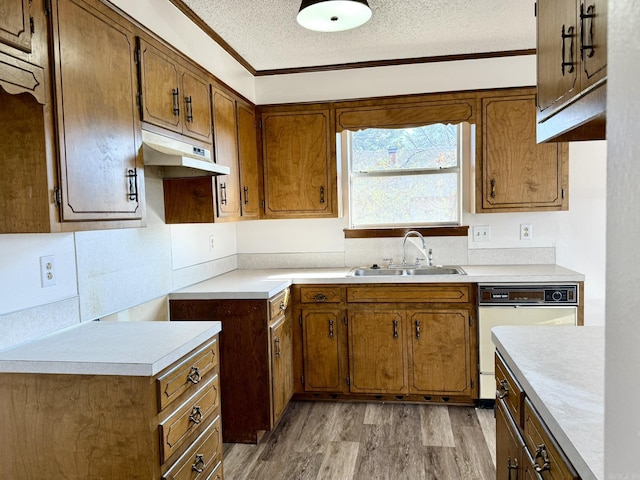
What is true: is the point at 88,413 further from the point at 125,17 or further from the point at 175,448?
the point at 125,17

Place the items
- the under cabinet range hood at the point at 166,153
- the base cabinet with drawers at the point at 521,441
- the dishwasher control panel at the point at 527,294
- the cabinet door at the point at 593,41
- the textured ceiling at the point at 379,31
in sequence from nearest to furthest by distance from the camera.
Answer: the cabinet door at the point at 593,41, the base cabinet with drawers at the point at 521,441, the under cabinet range hood at the point at 166,153, the textured ceiling at the point at 379,31, the dishwasher control panel at the point at 527,294

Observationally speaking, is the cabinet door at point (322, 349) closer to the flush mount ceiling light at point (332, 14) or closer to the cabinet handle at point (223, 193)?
the cabinet handle at point (223, 193)

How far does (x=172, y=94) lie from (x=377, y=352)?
212 centimetres

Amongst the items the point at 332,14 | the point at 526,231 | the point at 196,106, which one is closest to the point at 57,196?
the point at 196,106

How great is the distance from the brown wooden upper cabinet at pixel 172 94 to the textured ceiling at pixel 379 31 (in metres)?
0.39

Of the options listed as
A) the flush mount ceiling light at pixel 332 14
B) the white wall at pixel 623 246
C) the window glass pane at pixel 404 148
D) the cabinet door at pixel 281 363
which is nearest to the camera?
the white wall at pixel 623 246

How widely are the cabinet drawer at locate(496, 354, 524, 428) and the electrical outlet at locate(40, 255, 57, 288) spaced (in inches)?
68.9

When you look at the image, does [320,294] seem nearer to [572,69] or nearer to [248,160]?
[248,160]

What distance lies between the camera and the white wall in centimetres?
47

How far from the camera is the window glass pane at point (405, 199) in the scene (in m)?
3.76

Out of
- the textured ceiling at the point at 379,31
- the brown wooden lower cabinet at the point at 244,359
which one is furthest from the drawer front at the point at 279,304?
the textured ceiling at the point at 379,31

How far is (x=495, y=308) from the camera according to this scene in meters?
3.16

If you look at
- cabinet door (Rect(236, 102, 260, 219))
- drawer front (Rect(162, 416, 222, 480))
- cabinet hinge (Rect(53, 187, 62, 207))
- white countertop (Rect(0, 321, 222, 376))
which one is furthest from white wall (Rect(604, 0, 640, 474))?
cabinet door (Rect(236, 102, 260, 219))

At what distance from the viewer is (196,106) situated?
2672 millimetres
